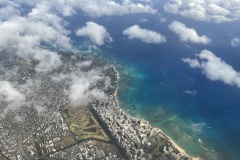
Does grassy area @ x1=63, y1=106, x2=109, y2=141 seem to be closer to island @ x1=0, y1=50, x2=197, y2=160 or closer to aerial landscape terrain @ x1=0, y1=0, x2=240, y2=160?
island @ x1=0, y1=50, x2=197, y2=160

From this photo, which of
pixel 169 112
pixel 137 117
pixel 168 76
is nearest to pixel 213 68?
pixel 168 76

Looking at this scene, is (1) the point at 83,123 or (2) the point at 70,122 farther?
(2) the point at 70,122

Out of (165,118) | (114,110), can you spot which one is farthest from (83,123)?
(165,118)

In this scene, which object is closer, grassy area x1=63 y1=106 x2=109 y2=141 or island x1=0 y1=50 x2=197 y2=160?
island x1=0 y1=50 x2=197 y2=160

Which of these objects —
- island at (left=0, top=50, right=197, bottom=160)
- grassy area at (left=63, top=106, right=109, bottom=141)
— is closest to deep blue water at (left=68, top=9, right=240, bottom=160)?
island at (left=0, top=50, right=197, bottom=160)

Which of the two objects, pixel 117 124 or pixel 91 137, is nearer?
pixel 91 137

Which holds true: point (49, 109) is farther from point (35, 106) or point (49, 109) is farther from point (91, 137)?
point (91, 137)

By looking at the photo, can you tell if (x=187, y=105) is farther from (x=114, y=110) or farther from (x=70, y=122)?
(x=70, y=122)

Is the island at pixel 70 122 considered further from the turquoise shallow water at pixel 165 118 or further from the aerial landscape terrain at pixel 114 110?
the turquoise shallow water at pixel 165 118
